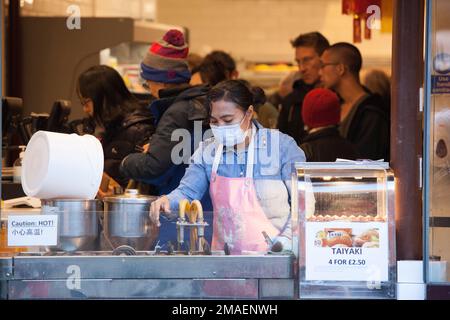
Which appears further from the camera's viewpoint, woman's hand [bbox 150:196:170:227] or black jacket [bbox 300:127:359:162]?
black jacket [bbox 300:127:359:162]

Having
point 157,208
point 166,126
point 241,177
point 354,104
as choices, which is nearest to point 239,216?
point 241,177

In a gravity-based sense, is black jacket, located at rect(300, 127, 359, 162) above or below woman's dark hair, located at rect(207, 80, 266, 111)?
below

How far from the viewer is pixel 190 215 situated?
12.6ft

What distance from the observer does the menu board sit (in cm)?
369

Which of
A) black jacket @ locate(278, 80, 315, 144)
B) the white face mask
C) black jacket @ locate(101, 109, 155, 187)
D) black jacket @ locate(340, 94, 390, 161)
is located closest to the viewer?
the white face mask

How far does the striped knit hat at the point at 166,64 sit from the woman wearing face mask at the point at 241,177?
2.10ft

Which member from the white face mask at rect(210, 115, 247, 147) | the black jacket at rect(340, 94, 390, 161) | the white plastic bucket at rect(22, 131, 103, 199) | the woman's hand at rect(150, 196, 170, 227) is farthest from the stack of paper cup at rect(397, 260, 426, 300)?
the black jacket at rect(340, 94, 390, 161)

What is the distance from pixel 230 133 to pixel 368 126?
1.91m

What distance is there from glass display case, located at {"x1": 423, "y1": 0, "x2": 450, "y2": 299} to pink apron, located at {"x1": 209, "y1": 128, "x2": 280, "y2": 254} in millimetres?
613

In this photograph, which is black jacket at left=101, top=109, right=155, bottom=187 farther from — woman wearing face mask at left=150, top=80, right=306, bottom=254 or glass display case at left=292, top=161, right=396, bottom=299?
glass display case at left=292, top=161, right=396, bottom=299

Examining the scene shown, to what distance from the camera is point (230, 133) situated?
400cm

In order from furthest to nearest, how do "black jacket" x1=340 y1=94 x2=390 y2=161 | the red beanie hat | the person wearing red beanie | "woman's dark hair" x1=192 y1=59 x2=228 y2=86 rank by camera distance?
"woman's dark hair" x1=192 y1=59 x2=228 y2=86 → "black jacket" x1=340 y1=94 x2=390 y2=161 → the red beanie hat → the person wearing red beanie

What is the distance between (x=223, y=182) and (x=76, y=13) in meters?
2.25

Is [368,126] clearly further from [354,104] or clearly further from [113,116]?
[113,116]
